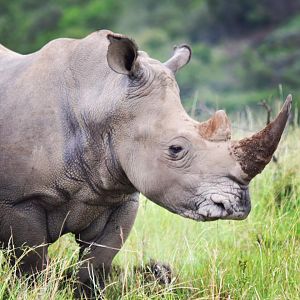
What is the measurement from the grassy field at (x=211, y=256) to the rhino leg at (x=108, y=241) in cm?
11

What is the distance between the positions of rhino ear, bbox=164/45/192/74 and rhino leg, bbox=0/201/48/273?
1.21 m

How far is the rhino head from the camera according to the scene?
6016 mm

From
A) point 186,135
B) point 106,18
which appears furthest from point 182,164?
point 106,18

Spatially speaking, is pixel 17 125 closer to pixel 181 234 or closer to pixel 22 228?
pixel 22 228

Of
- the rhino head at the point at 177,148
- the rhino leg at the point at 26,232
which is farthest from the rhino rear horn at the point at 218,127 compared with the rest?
the rhino leg at the point at 26,232

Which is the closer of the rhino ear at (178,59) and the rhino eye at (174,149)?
the rhino eye at (174,149)

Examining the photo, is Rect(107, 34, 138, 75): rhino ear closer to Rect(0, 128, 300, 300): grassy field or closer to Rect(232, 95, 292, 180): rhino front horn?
Rect(232, 95, 292, 180): rhino front horn

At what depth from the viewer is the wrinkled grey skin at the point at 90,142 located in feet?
20.7

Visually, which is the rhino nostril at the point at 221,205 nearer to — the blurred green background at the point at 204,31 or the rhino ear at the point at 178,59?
the rhino ear at the point at 178,59

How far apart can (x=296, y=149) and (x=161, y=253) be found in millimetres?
2117

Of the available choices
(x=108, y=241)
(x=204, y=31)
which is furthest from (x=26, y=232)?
(x=204, y=31)

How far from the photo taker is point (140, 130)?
21.1ft

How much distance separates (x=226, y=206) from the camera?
598 centimetres

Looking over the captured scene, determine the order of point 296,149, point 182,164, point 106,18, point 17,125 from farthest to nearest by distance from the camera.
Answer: point 106,18 → point 296,149 → point 17,125 → point 182,164
